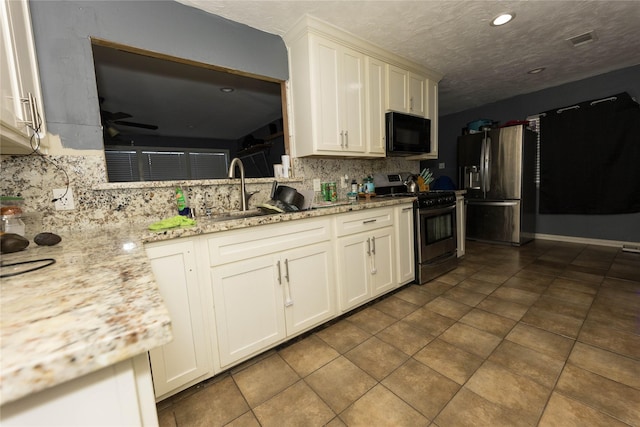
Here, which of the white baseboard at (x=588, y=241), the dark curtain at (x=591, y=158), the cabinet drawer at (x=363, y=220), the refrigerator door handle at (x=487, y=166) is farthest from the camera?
the refrigerator door handle at (x=487, y=166)

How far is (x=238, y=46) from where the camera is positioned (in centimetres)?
209

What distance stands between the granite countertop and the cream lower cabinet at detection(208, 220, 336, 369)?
2.41 ft

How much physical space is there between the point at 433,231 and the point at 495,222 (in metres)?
2.01

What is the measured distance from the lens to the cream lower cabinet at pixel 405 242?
8.20 ft

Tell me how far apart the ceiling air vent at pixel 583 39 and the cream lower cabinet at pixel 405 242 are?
2.30 m

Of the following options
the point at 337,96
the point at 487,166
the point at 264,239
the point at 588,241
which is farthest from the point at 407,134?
the point at 588,241

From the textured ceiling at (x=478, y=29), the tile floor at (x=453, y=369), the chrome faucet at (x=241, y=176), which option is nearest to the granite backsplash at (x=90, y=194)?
the chrome faucet at (x=241, y=176)

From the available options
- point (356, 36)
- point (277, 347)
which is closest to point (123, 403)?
point (277, 347)

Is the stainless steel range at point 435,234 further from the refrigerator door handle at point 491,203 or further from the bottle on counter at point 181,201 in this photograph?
the bottle on counter at point 181,201

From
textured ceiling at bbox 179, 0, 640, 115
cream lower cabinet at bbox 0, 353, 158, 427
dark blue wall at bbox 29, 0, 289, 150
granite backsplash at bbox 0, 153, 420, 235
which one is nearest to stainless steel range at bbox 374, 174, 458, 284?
textured ceiling at bbox 179, 0, 640, 115

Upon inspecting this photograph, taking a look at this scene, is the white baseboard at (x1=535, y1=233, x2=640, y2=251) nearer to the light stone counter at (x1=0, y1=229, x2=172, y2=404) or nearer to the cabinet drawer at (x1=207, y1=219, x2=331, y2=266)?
the cabinet drawer at (x1=207, y1=219, x2=331, y2=266)

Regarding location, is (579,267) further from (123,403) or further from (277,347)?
(123,403)

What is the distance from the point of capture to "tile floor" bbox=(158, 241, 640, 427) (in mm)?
1251

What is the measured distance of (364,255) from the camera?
87.3 inches
